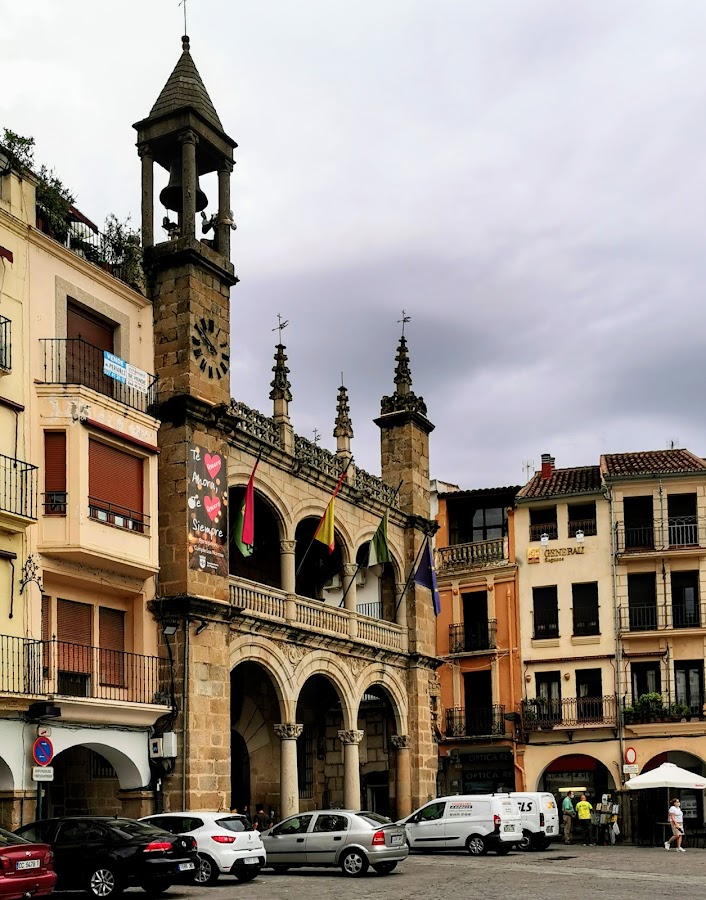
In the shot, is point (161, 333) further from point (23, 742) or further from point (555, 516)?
point (555, 516)

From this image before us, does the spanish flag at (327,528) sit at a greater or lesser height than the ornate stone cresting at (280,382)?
lesser

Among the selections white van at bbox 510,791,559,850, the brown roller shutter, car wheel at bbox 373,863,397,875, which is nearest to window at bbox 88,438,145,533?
the brown roller shutter

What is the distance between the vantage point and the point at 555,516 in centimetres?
4828

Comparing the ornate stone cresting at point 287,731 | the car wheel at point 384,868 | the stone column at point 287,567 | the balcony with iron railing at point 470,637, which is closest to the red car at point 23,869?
the car wheel at point 384,868

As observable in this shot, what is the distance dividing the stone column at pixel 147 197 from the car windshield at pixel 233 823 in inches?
508

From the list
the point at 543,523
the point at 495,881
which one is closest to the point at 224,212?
the point at 495,881

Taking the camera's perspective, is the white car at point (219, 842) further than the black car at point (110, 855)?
Yes

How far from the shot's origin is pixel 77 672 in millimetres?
24828

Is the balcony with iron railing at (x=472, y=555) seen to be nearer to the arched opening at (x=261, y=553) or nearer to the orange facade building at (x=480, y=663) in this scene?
the orange facade building at (x=480, y=663)

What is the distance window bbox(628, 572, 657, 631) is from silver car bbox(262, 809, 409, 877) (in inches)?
868

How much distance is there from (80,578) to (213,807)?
5448 mm

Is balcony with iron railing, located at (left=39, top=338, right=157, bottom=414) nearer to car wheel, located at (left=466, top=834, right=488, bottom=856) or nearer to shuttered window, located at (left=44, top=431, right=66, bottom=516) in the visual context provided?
shuttered window, located at (left=44, top=431, right=66, bottom=516)

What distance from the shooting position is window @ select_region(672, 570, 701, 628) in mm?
45344

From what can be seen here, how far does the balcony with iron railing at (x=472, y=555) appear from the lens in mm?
48688
